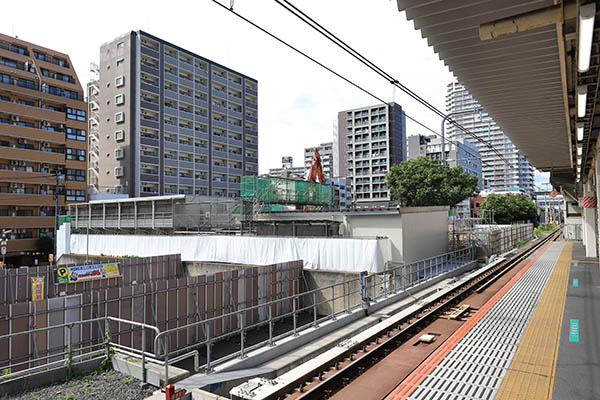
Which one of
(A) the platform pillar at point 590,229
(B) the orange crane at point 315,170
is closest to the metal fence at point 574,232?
(A) the platform pillar at point 590,229

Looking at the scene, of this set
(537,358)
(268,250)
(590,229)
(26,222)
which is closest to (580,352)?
(537,358)

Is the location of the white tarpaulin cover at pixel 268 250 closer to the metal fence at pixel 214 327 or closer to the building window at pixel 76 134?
the metal fence at pixel 214 327

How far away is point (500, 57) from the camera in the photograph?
714 centimetres

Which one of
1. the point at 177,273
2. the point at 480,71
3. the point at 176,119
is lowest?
the point at 177,273

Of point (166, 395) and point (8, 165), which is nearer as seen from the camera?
point (166, 395)

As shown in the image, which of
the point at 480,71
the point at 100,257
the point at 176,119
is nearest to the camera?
the point at 480,71

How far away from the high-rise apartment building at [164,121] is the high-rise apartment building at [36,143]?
15.6 feet

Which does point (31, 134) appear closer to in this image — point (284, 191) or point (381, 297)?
point (284, 191)

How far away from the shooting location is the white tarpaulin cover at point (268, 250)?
18.8 m

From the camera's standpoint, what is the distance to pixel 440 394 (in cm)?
570

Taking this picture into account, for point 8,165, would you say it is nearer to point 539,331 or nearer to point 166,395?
point 166,395

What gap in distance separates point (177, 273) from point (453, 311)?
18.0 meters

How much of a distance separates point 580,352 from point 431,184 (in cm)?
3805

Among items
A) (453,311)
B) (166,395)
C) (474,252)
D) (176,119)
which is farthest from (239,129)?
(166,395)
